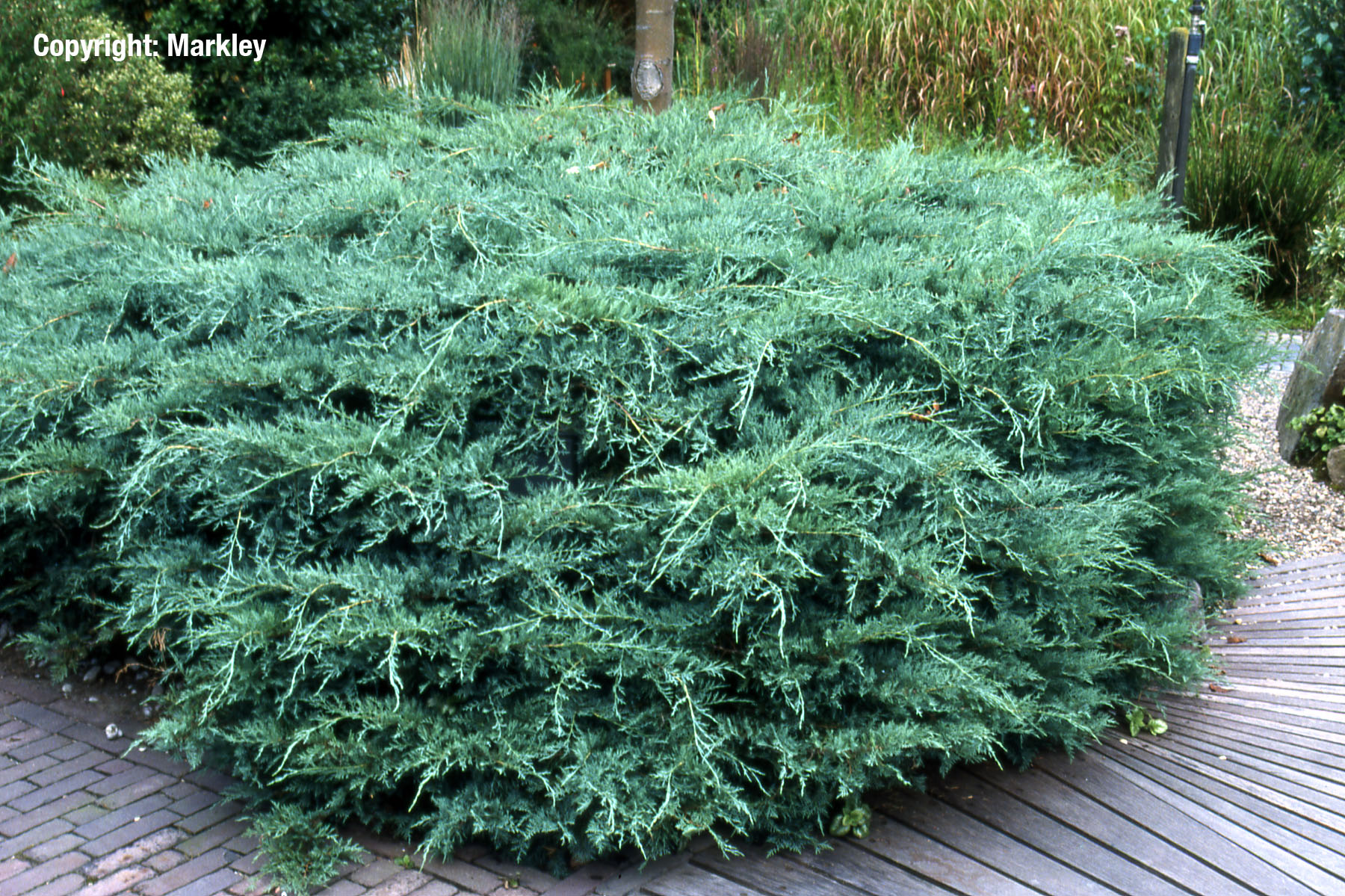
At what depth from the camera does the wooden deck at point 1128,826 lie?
2502 millimetres

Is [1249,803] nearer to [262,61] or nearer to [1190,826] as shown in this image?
[1190,826]

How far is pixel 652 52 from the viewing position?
6.08 metres

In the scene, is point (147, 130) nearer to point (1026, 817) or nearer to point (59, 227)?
point (59, 227)

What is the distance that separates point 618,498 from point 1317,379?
4.41 metres

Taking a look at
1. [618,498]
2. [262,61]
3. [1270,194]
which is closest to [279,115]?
[262,61]

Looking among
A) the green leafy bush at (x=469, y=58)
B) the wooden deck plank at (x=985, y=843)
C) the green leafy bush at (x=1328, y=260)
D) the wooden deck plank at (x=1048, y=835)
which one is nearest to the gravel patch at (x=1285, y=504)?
the green leafy bush at (x=1328, y=260)

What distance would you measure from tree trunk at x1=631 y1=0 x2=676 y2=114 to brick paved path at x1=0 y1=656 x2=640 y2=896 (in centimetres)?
435

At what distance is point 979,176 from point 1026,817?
2478 millimetres

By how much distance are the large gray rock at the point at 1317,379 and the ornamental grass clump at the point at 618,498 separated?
2.34 m

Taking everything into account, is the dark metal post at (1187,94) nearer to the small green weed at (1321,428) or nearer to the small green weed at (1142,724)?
the small green weed at (1321,428)

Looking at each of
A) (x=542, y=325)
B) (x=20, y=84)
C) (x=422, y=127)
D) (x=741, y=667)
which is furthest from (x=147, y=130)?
(x=741, y=667)

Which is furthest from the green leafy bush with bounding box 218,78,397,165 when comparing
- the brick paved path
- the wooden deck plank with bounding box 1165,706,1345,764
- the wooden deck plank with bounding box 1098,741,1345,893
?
the wooden deck plank with bounding box 1098,741,1345,893

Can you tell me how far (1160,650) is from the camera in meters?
3.12

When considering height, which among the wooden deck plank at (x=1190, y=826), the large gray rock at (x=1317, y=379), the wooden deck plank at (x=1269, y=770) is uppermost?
the large gray rock at (x=1317, y=379)
